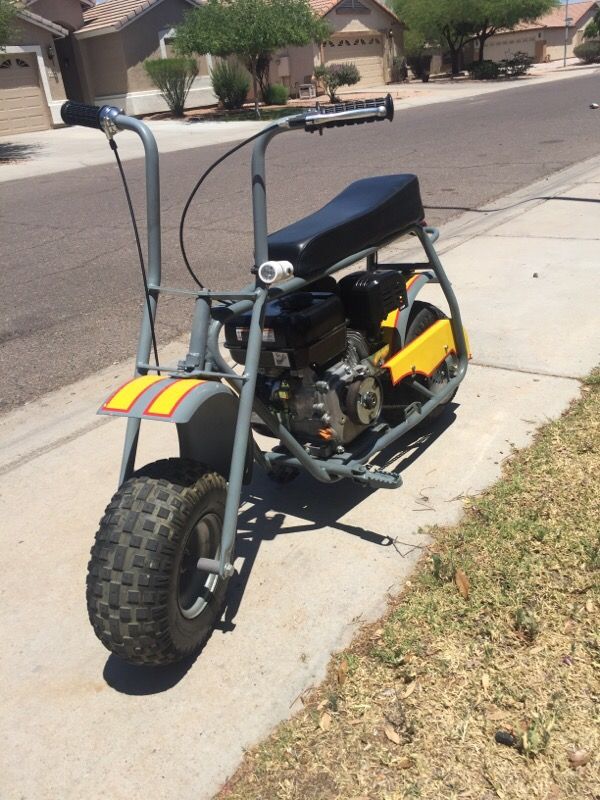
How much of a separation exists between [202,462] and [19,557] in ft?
3.56

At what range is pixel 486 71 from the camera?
3900 cm

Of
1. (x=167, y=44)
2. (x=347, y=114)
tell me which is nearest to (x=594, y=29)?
(x=167, y=44)

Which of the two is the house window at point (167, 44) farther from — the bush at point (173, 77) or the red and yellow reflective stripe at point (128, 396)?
the red and yellow reflective stripe at point (128, 396)

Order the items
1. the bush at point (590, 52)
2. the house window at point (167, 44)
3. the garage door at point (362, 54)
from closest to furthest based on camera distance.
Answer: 1. the house window at point (167, 44)
2. the garage door at point (362, 54)
3. the bush at point (590, 52)

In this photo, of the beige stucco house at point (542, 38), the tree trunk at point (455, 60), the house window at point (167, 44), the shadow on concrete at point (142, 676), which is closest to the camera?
the shadow on concrete at point (142, 676)

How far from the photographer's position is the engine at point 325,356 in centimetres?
280

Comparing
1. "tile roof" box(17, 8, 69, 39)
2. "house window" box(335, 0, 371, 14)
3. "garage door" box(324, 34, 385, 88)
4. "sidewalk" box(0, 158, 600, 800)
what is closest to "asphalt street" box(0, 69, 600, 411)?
"sidewalk" box(0, 158, 600, 800)

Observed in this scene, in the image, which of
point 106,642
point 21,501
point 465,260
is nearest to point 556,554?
point 106,642

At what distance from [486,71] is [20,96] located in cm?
2434

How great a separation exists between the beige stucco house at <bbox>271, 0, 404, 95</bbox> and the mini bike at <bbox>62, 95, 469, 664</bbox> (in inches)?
1378

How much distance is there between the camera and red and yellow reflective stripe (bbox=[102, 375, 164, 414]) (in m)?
2.36

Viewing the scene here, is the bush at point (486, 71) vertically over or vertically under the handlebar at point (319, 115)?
under

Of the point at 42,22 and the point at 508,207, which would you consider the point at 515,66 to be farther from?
the point at 508,207

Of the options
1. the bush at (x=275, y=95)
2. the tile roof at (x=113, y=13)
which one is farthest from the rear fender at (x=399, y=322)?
the bush at (x=275, y=95)
